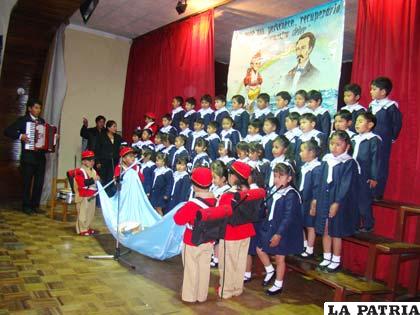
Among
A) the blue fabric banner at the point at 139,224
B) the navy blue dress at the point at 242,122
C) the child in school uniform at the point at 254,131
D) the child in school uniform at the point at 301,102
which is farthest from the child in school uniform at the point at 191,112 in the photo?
the child in school uniform at the point at 301,102

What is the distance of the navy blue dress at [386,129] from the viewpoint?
3.37 meters

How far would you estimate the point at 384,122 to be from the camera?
338cm

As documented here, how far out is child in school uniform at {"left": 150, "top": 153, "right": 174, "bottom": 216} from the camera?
4.93 meters

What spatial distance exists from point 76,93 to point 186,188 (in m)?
4.21

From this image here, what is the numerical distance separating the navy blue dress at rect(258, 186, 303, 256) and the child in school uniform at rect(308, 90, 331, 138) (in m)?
1.07

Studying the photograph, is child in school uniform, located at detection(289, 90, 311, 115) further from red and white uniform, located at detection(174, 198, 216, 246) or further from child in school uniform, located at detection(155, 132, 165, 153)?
child in school uniform, located at detection(155, 132, 165, 153)

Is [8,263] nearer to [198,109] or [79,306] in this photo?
[79,306]

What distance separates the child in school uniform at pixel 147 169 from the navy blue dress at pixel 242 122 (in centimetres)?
124

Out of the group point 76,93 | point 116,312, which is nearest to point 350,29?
point 76,93

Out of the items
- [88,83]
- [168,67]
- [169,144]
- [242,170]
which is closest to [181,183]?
[169,144]

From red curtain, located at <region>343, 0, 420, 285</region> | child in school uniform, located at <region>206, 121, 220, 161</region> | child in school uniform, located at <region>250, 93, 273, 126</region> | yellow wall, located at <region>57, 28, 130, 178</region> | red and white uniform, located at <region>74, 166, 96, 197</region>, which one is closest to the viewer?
red curtain, located at <region>343, 0, 420, 285</region>

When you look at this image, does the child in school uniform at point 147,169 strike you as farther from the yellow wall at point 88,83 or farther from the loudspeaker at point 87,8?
the yellow wall at point 88,83

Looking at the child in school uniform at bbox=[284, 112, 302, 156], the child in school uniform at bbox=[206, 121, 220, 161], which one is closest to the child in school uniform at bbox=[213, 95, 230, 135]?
the child in school uniform at bbox=[206, 121, 220, 161]

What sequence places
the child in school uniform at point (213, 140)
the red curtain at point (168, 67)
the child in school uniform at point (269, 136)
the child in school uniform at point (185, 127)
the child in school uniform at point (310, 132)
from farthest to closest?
the red curtain at point (168, 67) < the child in school uniform at point (185, 127) < the child in school uniform at point (213, 140) < the child in school uniform at point (269, 136) < the child in school uniform at point (310, 132)
